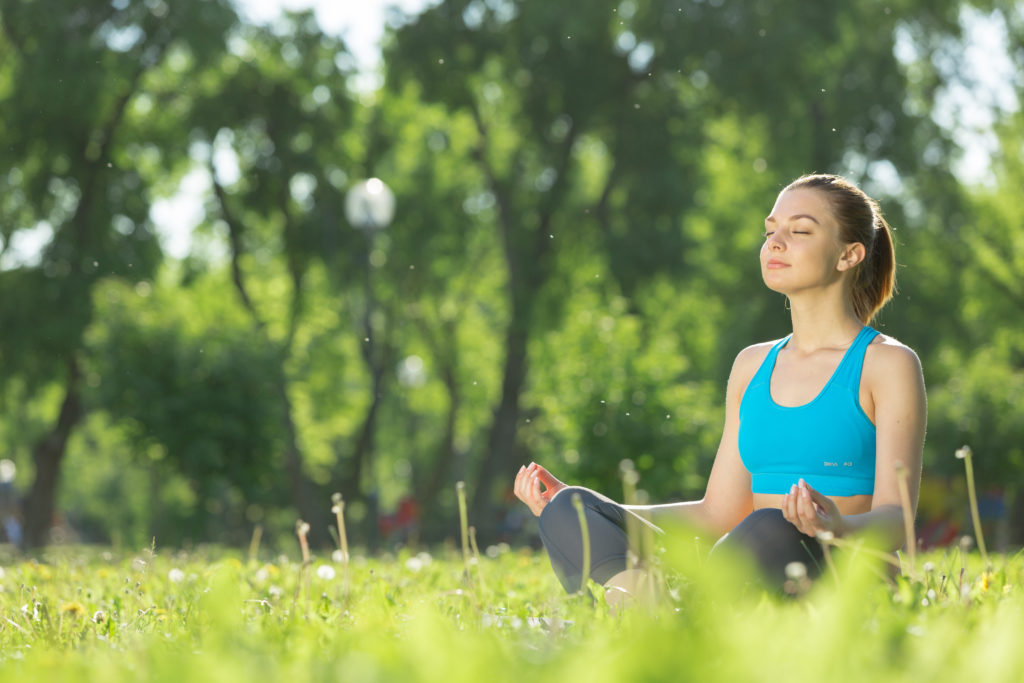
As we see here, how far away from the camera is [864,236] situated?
10.7 feet

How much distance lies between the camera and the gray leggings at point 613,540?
247cm

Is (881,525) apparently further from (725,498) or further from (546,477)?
(546,477)

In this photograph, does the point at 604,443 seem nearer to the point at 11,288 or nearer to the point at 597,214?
the point at 597,214

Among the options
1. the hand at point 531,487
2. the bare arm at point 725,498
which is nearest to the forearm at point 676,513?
the bare arm at point 725,498

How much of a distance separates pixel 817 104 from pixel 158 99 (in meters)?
12.8

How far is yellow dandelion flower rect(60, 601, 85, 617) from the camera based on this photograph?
2.91 meters

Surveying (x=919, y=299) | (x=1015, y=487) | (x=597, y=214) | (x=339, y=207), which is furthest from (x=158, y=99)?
(x=1015, y=487)

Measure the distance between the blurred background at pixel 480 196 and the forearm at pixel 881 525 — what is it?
12361 mm

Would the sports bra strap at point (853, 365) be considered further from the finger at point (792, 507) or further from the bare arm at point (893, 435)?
the finger at point (792, 507)

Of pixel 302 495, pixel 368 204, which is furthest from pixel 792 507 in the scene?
pixel 302 495

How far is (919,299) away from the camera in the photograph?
21.9 m

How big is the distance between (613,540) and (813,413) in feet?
2.22

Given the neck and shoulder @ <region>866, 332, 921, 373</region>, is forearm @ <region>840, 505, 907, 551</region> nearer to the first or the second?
shoulder @ <region>866, 332, 921, 373</region>

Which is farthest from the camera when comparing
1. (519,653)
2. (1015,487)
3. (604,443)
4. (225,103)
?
(225,103)
